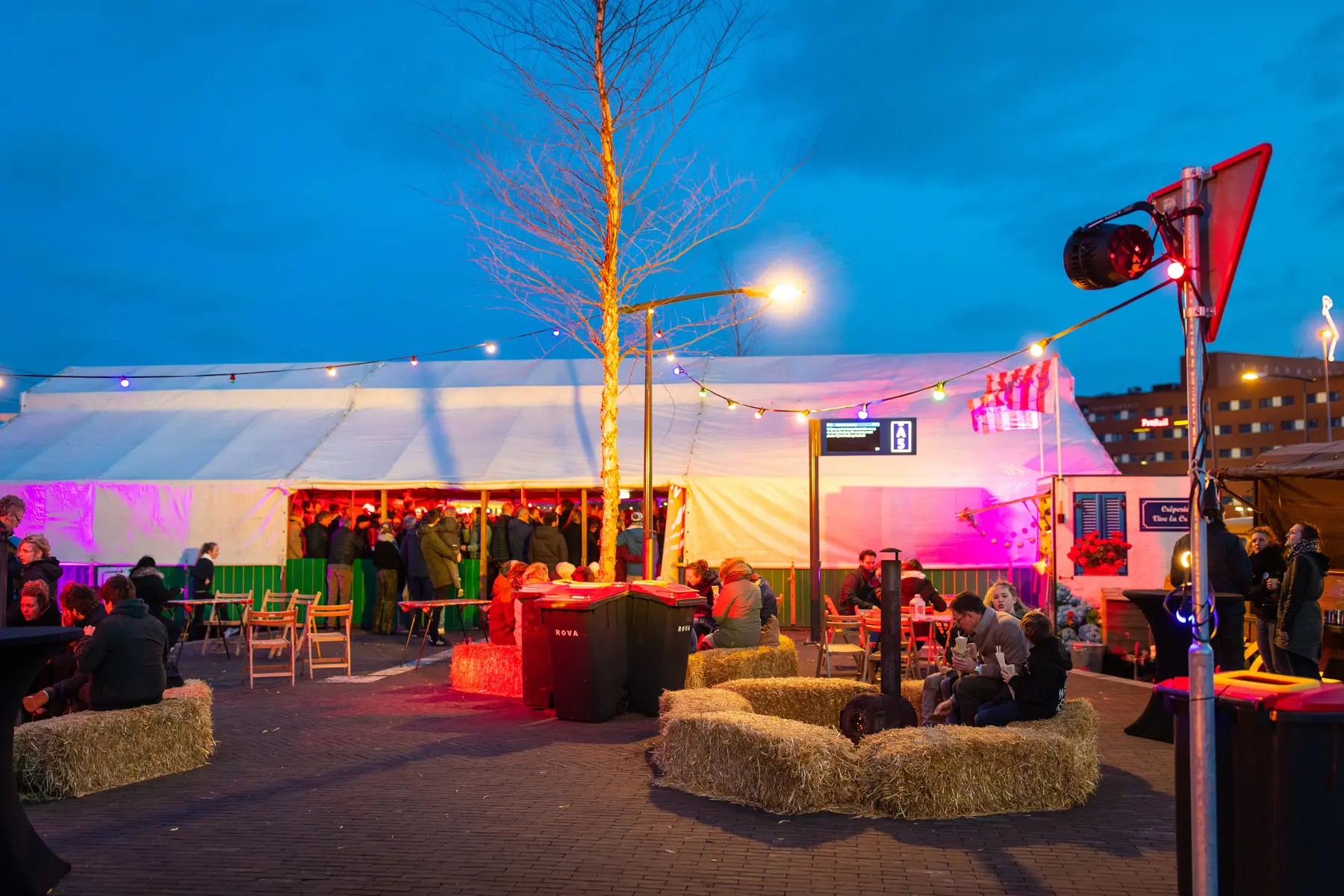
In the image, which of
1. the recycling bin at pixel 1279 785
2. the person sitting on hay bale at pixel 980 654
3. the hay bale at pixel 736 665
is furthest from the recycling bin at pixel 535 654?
the recycling bin at pixel 1279 785

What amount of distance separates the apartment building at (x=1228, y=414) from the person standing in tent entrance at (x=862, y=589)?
79577mm

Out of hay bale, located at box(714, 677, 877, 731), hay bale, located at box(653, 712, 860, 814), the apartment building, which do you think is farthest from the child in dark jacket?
the apartment building

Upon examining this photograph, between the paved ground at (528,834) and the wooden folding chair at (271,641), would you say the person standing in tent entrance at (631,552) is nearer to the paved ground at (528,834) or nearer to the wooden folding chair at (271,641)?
the wooden folding chair at (271,641)

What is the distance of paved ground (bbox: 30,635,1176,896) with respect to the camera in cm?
512

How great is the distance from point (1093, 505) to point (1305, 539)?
6148mm

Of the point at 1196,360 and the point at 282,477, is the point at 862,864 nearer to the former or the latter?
the point at 1196,360

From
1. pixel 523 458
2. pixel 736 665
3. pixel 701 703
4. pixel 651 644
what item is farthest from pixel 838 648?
pixel 523 458

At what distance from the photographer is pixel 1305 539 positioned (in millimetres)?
9898

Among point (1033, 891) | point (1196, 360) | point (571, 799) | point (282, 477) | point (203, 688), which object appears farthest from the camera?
point (282, 477)

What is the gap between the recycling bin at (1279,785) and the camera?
376cm

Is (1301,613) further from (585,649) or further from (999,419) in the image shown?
(999,419)

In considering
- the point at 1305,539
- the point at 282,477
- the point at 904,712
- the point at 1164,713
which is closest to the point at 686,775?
the point at 904,712

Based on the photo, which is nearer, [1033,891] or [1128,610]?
[1033,891]

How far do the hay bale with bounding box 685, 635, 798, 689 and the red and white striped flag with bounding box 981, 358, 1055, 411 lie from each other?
817 centimetres
